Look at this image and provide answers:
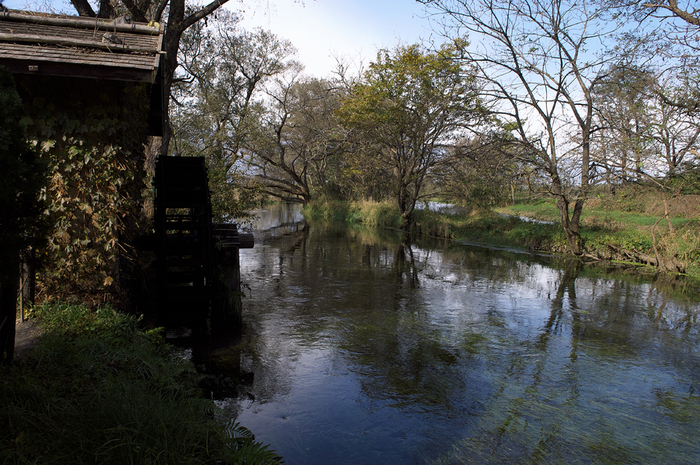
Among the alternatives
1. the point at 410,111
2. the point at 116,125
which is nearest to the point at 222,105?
the point at 410,111

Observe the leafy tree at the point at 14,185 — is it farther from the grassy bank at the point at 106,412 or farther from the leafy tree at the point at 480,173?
the leafy tree at the point at 480,173

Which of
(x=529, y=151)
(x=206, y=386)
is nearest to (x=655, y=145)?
(x=529, y=151)

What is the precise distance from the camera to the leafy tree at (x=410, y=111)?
2033 centimetres

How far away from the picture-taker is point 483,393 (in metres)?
5.32

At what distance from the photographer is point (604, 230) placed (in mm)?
16594

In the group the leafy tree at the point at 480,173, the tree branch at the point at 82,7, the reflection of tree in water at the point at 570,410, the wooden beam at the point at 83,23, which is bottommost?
the reflection of tree in water at the point at 570,410

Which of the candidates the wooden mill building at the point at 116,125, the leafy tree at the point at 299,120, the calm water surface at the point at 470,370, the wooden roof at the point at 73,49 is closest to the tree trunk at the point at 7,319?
the calm water surface at the point at 470,370

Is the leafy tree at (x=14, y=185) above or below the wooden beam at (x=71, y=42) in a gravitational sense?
below

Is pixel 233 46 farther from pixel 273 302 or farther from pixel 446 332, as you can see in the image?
pixel 446 332

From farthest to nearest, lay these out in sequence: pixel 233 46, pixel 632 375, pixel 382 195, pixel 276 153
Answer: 1. pixel 276 153
2. pixel 382 195
3. pixel 233 46
4. pixel 632 375

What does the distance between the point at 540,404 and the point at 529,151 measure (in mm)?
12728

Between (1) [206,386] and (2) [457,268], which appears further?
(2) [457,268]

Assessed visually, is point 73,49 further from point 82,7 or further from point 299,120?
point 299,120

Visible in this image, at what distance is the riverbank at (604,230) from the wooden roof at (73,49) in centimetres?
1315
